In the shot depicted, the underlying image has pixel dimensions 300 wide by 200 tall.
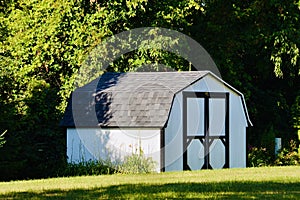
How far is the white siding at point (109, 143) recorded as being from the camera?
24.1 meters

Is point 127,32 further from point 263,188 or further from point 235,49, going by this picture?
point 263,188

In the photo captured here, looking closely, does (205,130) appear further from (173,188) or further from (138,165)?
(173,188)

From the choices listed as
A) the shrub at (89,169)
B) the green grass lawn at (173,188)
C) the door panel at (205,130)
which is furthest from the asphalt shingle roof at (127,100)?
the green grass lawn at (173,188)

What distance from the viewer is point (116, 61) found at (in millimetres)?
30422

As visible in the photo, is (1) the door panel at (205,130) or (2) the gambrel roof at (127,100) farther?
(1) the door panel at (205,130)

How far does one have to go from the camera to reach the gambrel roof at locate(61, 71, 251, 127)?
24.4m

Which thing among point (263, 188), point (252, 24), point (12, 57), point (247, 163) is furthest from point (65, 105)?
point (263, 188)

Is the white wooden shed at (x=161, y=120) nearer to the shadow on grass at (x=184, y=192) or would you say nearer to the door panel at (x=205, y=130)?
the door panel at (x=205, y=130)

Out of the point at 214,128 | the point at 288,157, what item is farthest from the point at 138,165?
the point at 288,157

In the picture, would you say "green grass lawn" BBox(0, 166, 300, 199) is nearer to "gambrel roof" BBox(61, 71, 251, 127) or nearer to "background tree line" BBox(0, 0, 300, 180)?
"gambrel roof" BBox(61, 71, 251, 127)

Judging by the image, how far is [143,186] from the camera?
17188 mm

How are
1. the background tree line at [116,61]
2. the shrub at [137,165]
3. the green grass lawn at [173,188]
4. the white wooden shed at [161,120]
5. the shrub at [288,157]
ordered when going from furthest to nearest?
the shrub at [288,157]
the background tree line at [116,61]
the white wooden shed at [161,120]
the shrub at [137,165]
the green grass lawn at [173,188]

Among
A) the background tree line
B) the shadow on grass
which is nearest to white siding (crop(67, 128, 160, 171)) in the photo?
the background tree line

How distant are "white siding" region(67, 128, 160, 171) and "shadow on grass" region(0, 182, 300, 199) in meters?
6.43
